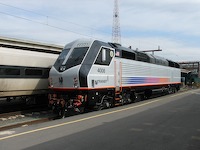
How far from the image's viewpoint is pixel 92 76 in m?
13.6

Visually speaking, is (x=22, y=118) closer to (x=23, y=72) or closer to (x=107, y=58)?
(x=23, y=72)

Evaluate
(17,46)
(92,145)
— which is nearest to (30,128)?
(92,145)

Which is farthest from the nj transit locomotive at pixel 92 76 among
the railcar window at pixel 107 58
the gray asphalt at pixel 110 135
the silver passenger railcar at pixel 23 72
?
the gray asphalt at pixel 110 135

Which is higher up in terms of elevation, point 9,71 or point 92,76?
point 9,71

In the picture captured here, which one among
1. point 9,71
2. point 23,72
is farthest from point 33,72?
point 9,71

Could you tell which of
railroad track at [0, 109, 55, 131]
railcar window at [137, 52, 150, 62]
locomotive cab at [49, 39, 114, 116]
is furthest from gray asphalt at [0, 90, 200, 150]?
railcar window at [137, 52, 150, 62]

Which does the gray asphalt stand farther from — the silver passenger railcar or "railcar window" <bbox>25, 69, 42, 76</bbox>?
"railcar window" <bbox>25, 69, 42, 76</bbox>

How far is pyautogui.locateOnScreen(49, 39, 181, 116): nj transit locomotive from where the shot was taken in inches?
522

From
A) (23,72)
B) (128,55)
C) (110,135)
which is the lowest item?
(110,135)

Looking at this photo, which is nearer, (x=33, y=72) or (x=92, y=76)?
(x=92, y=76)

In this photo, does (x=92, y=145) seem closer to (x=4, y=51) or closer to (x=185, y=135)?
A: (x=185, y=135)

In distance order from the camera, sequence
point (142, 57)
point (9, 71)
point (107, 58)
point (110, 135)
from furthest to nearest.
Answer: point (142, 57)
point (107, 58)
point (9, 71)
point (110, 135)

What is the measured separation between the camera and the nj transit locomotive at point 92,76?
43.5ft

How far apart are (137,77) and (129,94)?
4.84 ft
